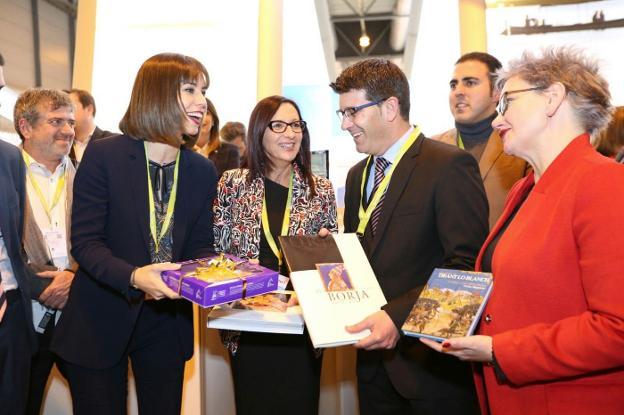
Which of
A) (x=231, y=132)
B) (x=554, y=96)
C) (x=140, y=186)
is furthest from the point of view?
(x=231, y=132)

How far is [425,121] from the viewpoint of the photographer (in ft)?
22.2

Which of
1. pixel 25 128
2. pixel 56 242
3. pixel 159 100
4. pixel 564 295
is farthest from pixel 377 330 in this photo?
pixel 25 128

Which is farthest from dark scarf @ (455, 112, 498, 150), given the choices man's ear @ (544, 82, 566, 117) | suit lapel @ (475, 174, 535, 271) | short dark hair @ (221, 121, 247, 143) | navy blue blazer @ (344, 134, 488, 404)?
short dark hair @ (221, 121, 247, 143)

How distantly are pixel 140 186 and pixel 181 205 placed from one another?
18cm

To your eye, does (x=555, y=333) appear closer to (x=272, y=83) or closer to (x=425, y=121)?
(x=272, y=83)

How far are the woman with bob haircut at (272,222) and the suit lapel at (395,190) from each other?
1.48 ft

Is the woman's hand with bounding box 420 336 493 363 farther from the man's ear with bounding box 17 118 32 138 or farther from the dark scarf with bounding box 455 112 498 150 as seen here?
the man's ear with bounding box 17 118 32 138

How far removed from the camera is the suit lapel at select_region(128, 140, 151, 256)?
1851 mm

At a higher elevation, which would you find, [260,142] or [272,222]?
[260,142]

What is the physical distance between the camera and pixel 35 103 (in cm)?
278

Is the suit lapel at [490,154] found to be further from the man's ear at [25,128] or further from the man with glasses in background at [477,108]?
the man's ear at [25,128]

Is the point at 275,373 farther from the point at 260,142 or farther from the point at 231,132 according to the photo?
the point at 231,132

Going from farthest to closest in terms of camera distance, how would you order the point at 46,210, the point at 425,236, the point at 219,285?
the point at 46,210 < the point at 425,236 < the point at 219,285

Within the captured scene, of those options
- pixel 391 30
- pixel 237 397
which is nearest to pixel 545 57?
pixel 237 397
